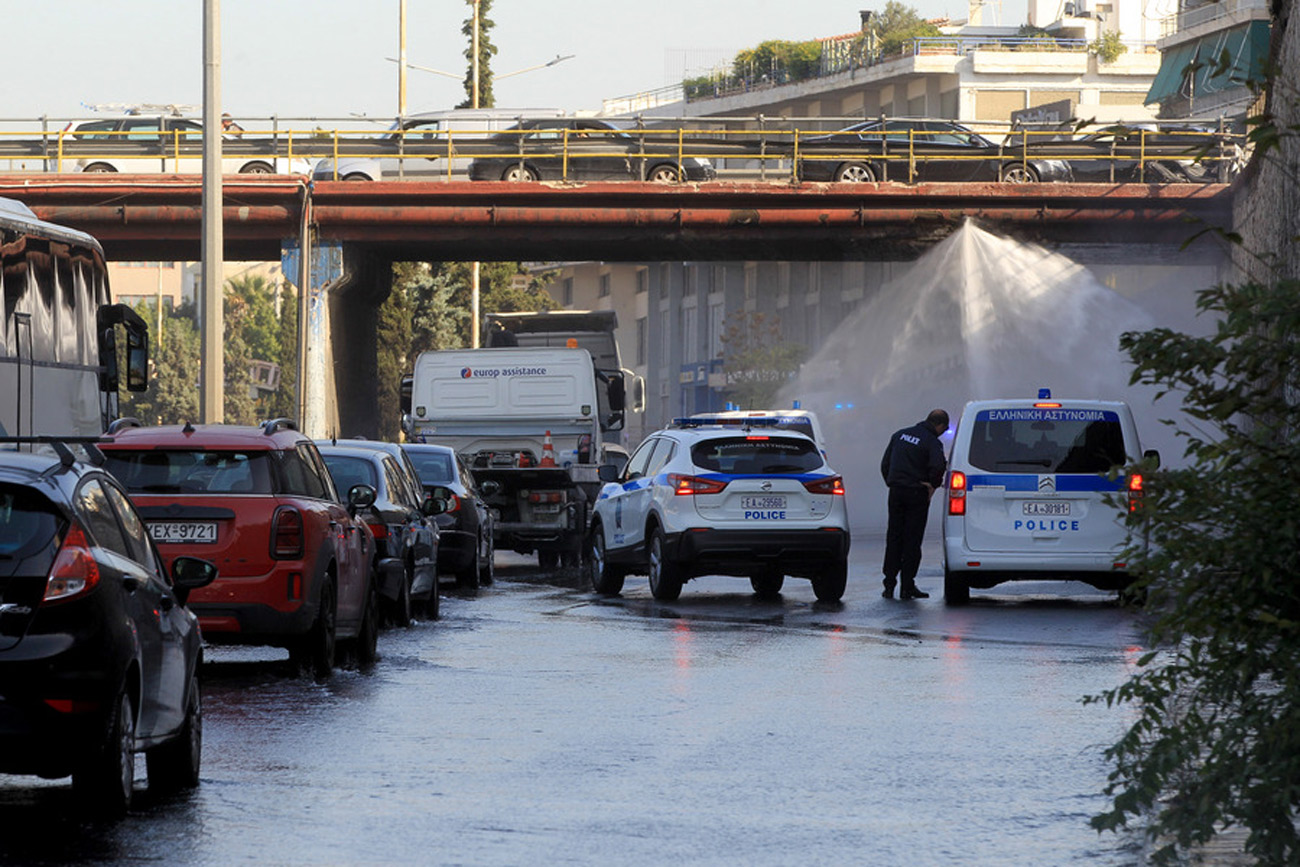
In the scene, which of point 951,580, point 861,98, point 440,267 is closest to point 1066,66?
point 861,98

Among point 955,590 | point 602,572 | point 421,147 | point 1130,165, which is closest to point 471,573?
point 602,572

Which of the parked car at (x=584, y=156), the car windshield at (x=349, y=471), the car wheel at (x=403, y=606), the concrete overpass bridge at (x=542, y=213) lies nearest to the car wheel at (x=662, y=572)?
the car wheel at (x=403, y=606)

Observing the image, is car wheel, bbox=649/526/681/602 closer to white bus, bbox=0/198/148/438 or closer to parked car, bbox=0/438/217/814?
white bus, bbox=0/198/148/438

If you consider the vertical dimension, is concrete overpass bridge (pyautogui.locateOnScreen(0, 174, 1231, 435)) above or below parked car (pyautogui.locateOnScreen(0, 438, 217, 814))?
above

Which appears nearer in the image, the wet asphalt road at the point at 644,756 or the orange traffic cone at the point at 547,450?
the wet asphalt road at the point at 644,756

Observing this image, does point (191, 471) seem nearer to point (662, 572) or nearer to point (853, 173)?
point (662, 572)

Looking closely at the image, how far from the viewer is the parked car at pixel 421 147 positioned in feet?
153

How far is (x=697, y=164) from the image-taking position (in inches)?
1850

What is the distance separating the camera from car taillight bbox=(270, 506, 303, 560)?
13.1 metres

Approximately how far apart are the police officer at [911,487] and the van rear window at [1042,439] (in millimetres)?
1484

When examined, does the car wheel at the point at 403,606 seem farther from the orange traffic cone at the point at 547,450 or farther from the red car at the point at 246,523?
the orange traffic cone at the point at 547,450

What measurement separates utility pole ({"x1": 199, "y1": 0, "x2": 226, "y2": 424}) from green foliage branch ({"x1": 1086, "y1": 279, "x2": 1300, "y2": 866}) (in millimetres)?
19959

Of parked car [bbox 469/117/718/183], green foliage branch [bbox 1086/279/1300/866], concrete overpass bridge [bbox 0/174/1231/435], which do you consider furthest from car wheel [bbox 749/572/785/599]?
parked car [bbox 469/117/718/183]

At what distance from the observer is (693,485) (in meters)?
20.8
